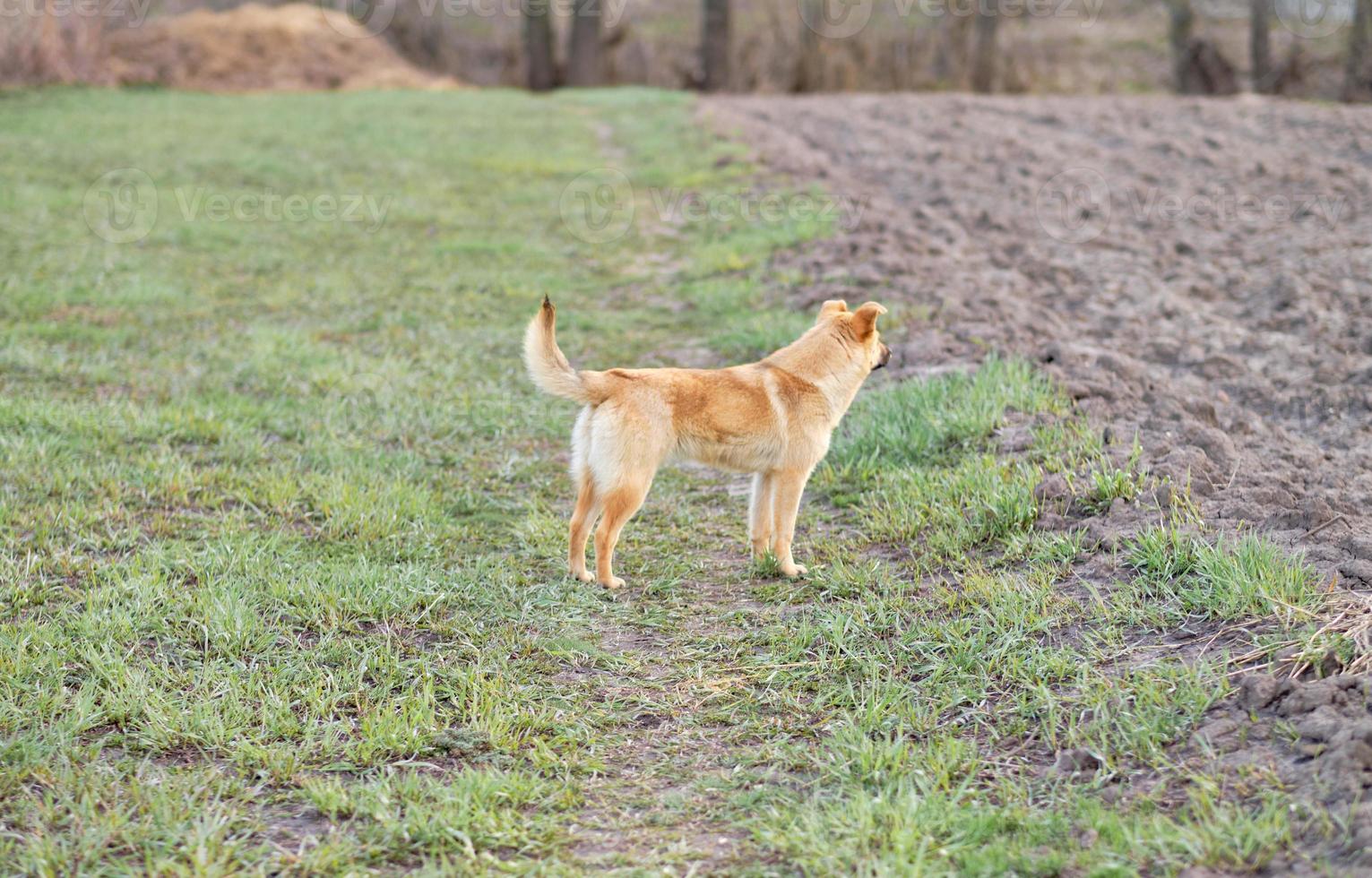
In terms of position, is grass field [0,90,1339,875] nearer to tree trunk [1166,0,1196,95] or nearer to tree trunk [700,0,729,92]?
tree trunk [700,0,729,92]

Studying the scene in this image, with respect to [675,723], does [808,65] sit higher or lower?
higher

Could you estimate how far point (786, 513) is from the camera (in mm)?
4969

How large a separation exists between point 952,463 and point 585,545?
6.09 feet

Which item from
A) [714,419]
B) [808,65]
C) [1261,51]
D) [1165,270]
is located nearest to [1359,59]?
[1261,51]

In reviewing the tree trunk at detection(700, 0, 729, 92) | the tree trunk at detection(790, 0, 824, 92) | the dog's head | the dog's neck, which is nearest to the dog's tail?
the dog's neck

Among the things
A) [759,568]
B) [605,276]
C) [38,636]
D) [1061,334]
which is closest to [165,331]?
[605,276]

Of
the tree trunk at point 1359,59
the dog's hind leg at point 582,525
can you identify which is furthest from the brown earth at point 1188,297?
the tree trunk at point 1359,59

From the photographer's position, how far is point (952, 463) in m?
5.64

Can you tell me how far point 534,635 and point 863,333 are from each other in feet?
6.46

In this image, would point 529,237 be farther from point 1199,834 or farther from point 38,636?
point 1199,834

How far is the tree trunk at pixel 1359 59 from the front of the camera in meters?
22.6

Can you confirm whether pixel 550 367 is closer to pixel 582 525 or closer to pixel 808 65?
pixel 582 525

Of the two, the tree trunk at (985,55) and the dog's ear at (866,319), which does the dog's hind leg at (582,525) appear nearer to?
the dog's ear at (866,319)

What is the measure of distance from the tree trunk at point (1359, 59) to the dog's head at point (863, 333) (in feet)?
71.2
